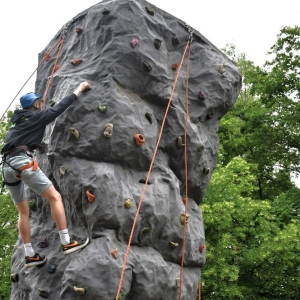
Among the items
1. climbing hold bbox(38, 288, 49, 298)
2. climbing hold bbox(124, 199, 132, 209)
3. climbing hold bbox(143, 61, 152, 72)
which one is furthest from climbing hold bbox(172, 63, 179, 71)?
climbing hold bbox(38, 288, 49, 298)

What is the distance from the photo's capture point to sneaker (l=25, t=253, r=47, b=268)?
219 inches

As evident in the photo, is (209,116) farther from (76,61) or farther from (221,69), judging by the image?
(76,61)

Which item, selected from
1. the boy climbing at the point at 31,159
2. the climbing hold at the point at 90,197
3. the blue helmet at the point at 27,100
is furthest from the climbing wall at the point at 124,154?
the blue helmet at the point at 27,100

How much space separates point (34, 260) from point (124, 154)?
1745 millimetres

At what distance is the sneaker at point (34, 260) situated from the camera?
18.2 ft

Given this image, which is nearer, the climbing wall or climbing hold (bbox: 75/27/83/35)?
the climbing wall

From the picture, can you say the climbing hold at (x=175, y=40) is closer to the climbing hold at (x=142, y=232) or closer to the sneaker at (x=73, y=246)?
the climbing hold at (x=142, y=232)

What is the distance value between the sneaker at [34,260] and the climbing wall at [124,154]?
0.13 meters

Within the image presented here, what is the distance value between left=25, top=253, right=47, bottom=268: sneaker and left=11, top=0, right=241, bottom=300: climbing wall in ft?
0.42

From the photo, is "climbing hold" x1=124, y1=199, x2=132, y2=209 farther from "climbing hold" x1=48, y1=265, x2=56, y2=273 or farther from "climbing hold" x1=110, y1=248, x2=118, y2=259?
"climbing hold" x1=48, y1=265, x2=56, y2=273

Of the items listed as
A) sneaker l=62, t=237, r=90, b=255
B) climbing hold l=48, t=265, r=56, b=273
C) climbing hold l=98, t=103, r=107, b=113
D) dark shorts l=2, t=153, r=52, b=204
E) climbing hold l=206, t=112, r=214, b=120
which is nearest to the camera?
dark shorts l=2, t=153, r=52, b=204

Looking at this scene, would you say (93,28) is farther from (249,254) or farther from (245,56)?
(245,56)

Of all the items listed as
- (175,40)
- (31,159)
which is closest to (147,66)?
(175,40)

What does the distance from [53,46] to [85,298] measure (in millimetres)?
4204
